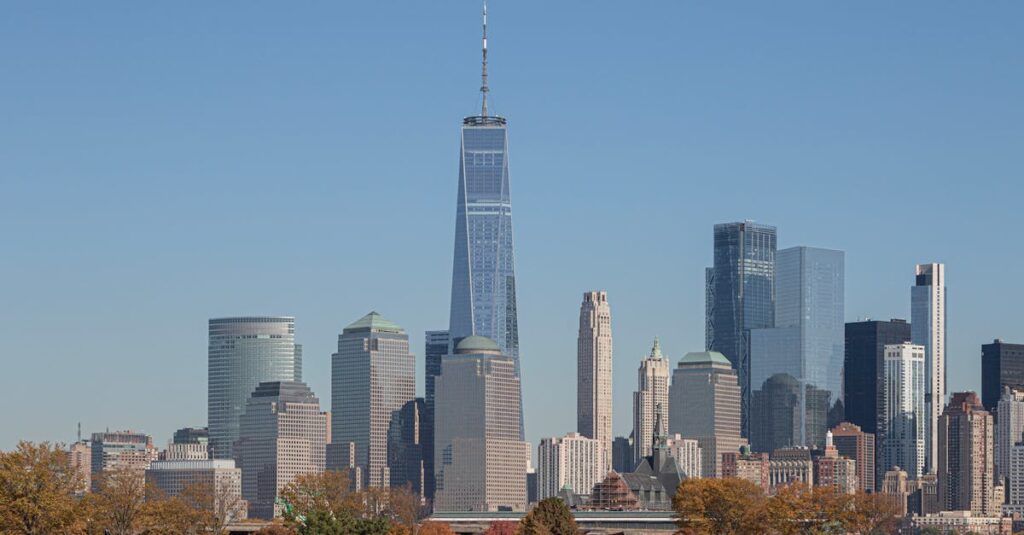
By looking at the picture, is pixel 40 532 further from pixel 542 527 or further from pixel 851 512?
pixel 851 512

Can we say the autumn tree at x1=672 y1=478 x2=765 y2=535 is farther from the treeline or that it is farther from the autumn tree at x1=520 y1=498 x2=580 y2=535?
the autumn tree at x1=520 y1=498 x2=580 y2=535

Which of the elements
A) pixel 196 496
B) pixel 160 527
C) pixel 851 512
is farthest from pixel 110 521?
pixel 851 512

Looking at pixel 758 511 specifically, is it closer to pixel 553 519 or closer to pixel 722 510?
pixel 722 510

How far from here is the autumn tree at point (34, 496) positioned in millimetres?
121750

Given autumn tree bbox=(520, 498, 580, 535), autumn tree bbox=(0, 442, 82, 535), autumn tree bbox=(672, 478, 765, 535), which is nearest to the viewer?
autumn tree bbox=(0, 442, 82, 535)

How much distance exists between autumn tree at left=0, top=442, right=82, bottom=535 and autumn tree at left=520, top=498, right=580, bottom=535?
2909 cm

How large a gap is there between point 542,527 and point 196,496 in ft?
93.6

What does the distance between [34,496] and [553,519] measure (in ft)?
107

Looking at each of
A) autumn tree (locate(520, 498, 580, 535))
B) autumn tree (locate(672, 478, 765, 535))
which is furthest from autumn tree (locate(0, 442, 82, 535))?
autumn tree (locate(672, 478, 765, 535))

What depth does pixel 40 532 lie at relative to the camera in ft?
401

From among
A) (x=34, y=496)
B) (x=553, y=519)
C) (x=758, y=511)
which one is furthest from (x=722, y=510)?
(x=34, y=496)

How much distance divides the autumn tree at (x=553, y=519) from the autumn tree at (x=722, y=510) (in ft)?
65.9

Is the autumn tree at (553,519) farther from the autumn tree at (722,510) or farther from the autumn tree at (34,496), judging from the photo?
the autumn tree at (34,496)

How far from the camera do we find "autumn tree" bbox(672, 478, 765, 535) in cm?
15800
